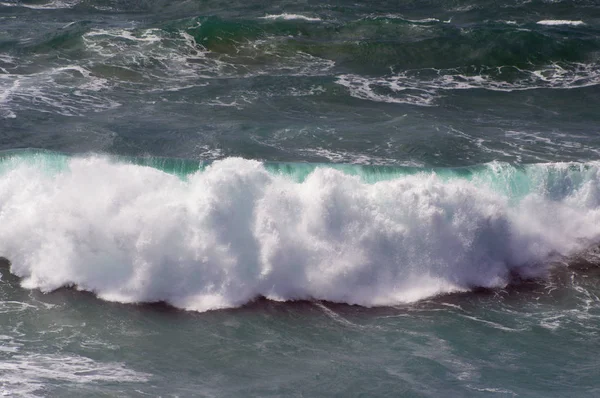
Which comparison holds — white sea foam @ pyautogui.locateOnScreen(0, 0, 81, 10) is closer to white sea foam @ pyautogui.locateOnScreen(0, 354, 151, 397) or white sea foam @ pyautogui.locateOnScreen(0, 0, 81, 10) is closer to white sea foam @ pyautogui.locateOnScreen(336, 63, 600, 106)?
white sea foam @ pyautogui.locateOnScreen(336, 63, 600, 106)

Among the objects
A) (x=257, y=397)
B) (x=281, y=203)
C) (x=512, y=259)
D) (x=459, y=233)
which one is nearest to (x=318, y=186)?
(x=281, y=203)

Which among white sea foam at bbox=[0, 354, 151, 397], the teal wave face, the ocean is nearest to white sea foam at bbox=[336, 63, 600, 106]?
the ocean

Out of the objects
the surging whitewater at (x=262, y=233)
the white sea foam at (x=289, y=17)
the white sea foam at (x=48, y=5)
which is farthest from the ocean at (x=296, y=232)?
the white sea foam at (x=48, y=5)

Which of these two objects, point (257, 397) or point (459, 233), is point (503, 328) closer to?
point (459, 233)

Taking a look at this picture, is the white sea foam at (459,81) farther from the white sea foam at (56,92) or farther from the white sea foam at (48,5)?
the white sea foam at (48,5)

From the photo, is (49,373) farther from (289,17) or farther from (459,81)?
(289,17)

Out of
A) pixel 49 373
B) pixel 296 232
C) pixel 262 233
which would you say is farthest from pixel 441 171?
pixel 49 373

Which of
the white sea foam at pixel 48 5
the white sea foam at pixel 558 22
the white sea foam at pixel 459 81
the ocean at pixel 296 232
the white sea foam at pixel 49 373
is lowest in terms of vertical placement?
the white sea foam at pixel 49 373
